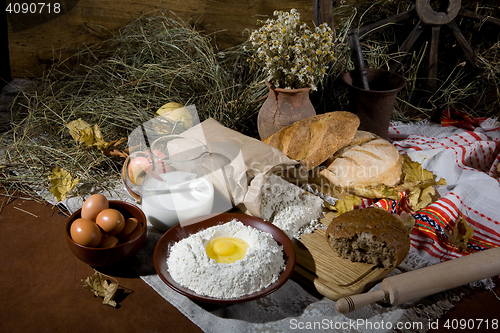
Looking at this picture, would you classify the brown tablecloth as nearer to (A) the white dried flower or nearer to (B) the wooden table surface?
(B) the wooden table surface

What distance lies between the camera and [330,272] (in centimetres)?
114

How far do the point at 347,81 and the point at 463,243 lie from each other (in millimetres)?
972

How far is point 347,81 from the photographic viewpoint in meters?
1.92

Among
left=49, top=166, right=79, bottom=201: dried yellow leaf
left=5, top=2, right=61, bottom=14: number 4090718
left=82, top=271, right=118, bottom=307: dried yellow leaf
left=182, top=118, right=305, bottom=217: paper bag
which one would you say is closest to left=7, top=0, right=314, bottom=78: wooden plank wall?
left=5, top=2, right=61, bottom=14: number 4090718

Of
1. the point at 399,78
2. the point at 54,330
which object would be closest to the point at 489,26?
the point at 399,78

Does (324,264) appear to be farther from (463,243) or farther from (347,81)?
(347,81)

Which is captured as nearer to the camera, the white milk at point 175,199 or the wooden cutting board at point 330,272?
the wooden cutting board at point 330,272

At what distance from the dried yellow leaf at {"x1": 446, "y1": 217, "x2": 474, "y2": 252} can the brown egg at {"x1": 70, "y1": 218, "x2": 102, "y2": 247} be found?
3.81ft

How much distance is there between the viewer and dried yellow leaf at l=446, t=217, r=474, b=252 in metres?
1.30

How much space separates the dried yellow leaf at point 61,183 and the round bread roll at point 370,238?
1014 millimetres

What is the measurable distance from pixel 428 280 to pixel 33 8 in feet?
8.63

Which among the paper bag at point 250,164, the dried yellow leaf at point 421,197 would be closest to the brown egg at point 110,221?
the paper bag at point 250,164

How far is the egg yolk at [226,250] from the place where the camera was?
3.59 feet

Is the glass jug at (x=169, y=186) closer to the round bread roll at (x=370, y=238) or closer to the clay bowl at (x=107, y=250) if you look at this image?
the clay bowl at (x=107, y=250)
